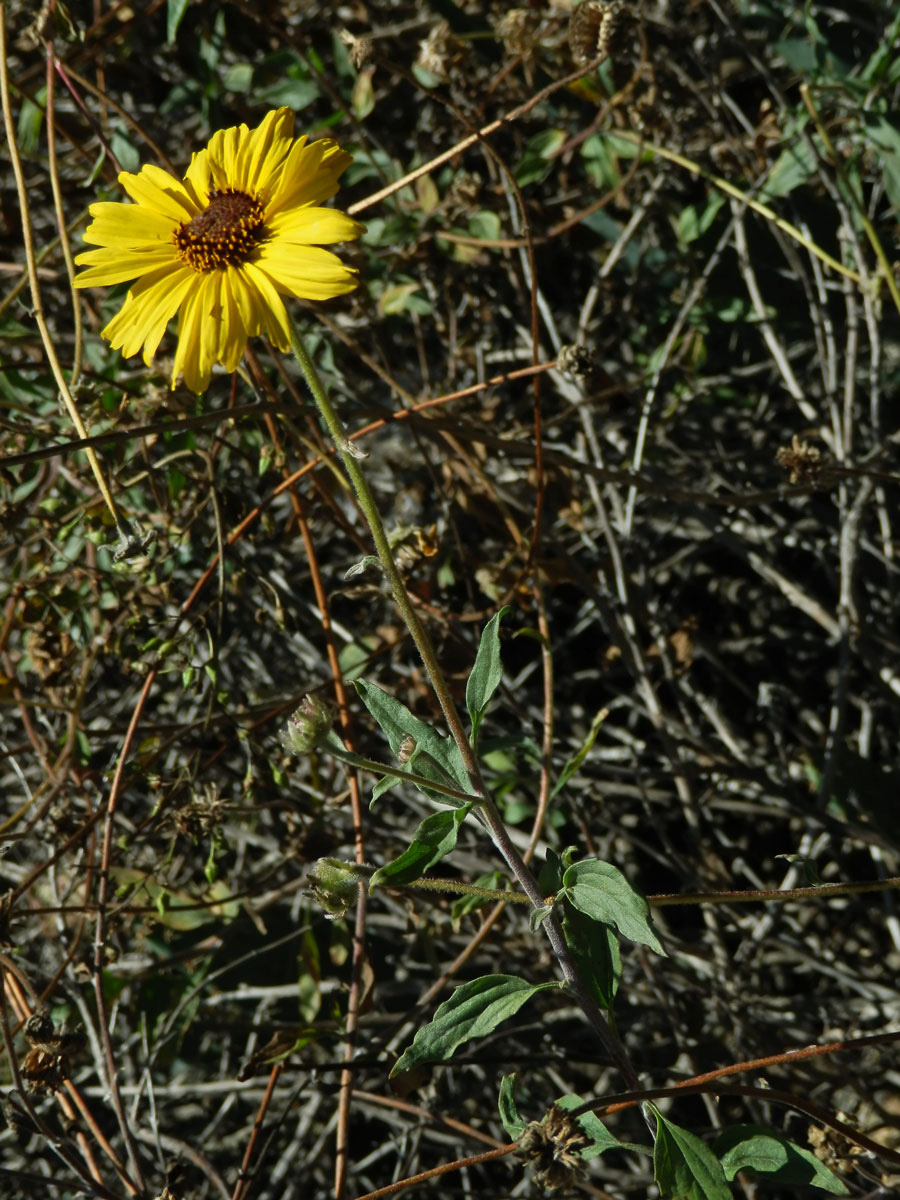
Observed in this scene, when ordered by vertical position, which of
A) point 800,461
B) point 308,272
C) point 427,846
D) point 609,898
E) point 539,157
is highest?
point 539,157

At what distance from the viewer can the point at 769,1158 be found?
151cm

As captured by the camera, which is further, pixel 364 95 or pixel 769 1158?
pixel 364 95

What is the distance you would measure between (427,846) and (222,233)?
94 cm

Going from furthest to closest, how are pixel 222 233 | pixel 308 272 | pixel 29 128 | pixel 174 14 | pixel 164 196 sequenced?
pixel 29 128, pixel 174 14, pixel 164 196, pixel 222 233, pixel 308 272

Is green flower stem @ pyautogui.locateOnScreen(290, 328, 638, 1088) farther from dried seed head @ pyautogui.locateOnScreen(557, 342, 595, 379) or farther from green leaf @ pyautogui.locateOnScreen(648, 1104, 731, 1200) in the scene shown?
dried seed head @ pyautogui.locateOnScreen(557, 342, 595, 379)

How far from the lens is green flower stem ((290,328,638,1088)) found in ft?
4.33

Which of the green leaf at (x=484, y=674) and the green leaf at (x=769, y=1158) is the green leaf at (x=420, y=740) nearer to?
the green leaf at (x=484, y=674)

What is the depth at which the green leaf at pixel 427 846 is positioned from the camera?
1409 mm

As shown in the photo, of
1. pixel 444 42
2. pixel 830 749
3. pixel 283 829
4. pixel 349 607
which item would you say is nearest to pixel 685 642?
pixel 830 749

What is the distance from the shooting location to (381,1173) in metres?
2.61

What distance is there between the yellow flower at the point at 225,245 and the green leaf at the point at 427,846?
0.68 m

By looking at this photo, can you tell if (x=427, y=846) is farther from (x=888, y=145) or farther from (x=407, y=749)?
(x=888, y=145)

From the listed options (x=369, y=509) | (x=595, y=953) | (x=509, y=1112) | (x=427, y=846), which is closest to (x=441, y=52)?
(x=369, y=509)

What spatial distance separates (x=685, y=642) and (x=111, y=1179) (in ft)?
6.20
